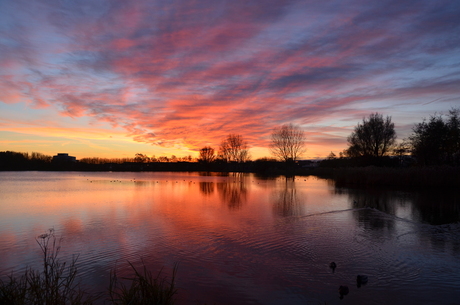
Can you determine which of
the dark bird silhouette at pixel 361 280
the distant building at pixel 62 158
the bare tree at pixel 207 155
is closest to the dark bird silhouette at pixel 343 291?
the dark bird silhouette at pixel 361 280

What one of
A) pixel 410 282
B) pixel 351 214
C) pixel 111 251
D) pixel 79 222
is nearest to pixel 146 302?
pixel 111 251

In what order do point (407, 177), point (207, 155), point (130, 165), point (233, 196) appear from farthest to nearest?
1. point (130, 165)
2. point (207, 155)
3. point (407, 177)
4. point (233, 196)

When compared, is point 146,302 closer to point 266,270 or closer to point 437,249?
point 266,270

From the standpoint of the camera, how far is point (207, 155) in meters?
86.1

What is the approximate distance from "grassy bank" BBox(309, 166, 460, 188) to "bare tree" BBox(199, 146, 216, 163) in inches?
2283

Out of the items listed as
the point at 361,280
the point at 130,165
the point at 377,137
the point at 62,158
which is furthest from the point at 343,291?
the point at 62,158

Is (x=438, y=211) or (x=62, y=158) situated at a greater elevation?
(x=62, y=158)

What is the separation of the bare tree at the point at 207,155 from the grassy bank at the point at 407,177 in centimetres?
5799

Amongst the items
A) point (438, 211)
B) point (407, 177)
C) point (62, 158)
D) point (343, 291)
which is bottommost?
point (343, 291)

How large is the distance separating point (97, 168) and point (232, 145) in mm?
43787

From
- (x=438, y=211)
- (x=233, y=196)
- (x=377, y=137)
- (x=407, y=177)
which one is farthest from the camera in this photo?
(x=377, y=137)

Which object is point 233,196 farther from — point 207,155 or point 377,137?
point 207,155

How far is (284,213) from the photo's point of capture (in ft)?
39.8

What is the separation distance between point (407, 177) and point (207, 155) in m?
65.6
